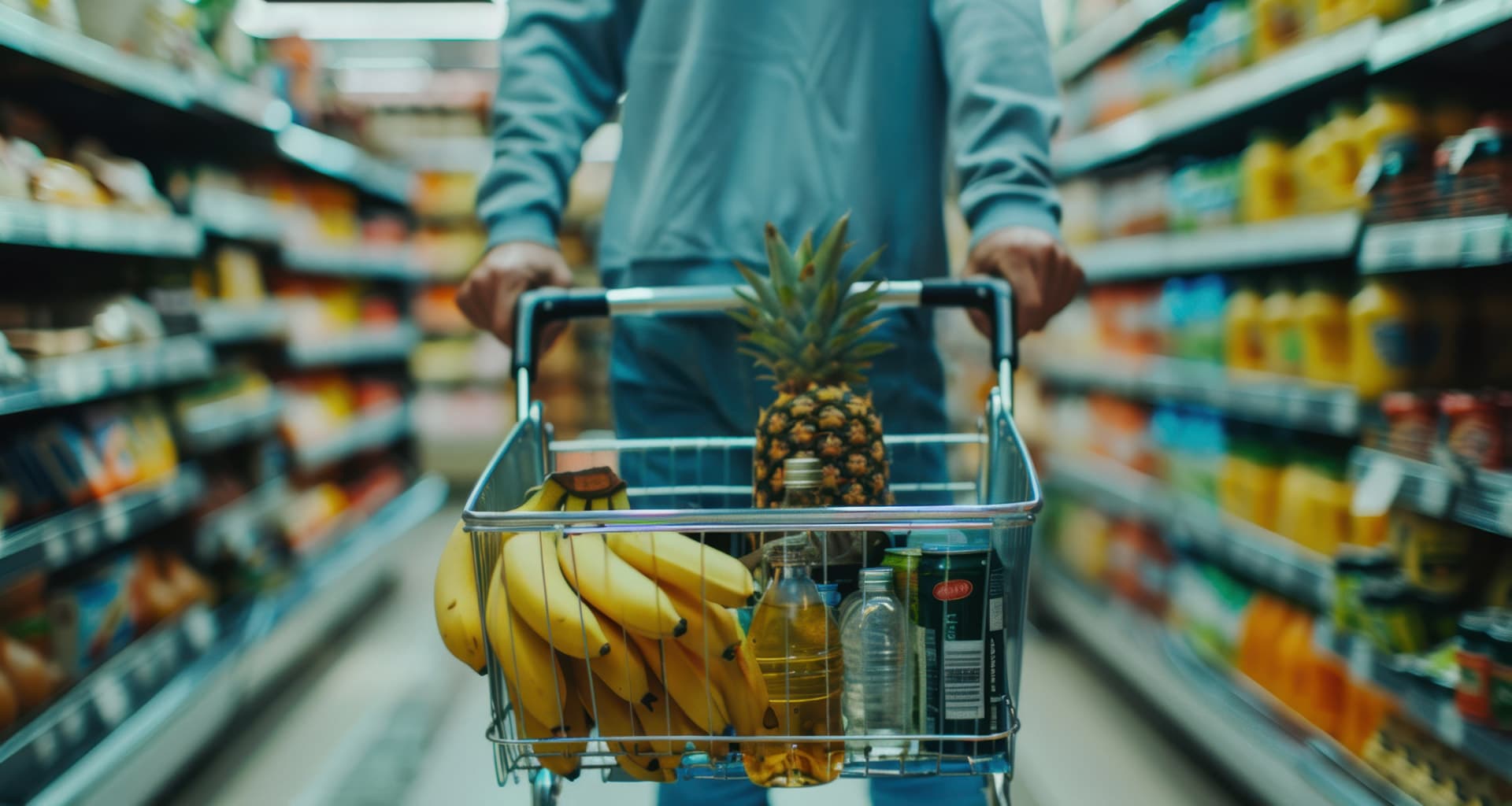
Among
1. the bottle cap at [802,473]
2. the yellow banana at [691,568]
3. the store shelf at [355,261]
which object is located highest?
the store shelf at [355,261]

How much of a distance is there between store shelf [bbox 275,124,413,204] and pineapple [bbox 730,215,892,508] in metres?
2.86

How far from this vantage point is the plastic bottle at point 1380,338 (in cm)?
199

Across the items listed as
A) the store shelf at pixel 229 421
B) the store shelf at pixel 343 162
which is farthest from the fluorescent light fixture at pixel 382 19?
the store shelf at pixel 229 421

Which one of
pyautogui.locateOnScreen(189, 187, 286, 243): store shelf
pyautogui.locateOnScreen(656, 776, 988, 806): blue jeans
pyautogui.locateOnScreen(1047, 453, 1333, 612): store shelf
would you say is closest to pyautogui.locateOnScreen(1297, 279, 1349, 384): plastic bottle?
pyautogui.locateOnScreen(1047, 453, 1333, 612): store shelf

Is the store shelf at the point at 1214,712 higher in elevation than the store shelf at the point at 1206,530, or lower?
lower

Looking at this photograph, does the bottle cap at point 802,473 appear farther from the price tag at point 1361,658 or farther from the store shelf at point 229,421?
the store shelf at point 229,421

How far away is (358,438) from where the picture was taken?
427 cm

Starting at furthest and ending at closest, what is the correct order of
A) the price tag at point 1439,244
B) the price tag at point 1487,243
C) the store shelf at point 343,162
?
the store shelf at point 343,162 → the price tag at point 1439,244 → the price tag at point 1487,243

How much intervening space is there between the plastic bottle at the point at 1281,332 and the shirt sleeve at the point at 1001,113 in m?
1.31

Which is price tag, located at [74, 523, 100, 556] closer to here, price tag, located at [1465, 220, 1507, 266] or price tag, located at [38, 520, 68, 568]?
price tag, located at [38, 520, 68, 568]

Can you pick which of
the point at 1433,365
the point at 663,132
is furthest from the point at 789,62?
the point at 1433,365

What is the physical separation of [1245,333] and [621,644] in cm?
225

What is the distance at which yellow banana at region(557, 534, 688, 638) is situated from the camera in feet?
2.80

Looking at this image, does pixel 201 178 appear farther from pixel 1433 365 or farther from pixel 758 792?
pixel 1433 365
